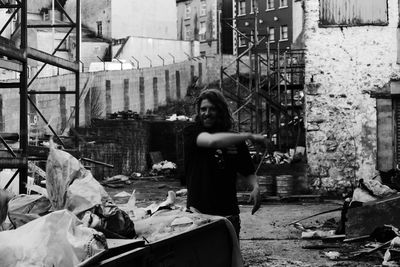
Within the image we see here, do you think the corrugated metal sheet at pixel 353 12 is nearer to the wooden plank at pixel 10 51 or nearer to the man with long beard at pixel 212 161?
the wooden plank at pixel 10 51

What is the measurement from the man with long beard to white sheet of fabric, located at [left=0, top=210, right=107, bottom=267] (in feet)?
5.84

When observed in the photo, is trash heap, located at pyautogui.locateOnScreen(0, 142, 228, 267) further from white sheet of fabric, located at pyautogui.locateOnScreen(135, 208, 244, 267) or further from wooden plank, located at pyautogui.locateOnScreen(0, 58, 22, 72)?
wooden plank, located at pyautogui.locateOnScreen(0, 58, 22, 72)

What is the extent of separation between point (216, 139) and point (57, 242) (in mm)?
1898

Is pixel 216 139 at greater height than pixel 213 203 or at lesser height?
greater

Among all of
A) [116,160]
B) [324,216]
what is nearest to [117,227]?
[324,216]

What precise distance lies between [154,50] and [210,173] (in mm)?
42394

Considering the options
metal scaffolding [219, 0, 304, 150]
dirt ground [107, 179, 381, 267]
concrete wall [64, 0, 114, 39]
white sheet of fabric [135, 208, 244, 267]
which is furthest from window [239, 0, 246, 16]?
white sheet of fabric [135, 208, 244, 267]

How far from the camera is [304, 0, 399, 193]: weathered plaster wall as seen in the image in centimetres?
1480

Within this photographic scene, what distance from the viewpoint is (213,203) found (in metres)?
5.22

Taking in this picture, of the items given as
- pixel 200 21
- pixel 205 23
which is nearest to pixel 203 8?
pixel 200 21

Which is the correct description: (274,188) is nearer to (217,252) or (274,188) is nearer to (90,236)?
(217,252)

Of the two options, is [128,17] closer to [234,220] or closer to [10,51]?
[10,51]

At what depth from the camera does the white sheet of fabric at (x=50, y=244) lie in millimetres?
3203

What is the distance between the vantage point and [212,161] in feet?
17.1
